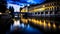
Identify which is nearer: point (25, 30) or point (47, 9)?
point (25, 30)

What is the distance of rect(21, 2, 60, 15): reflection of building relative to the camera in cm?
366

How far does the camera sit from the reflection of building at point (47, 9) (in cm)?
366

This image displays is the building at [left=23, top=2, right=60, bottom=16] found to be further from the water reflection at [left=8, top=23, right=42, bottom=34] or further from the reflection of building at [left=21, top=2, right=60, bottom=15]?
the water reflection at [left=8, top=23, right=42, bottom=34]

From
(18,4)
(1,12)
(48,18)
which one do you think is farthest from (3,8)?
(48,18)

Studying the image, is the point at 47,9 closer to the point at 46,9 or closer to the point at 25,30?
the point at 46,9

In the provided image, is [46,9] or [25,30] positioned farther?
[46,9]

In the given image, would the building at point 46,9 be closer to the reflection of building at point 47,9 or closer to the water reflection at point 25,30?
the reflection of building at point 47,9

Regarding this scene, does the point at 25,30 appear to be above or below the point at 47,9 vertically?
below

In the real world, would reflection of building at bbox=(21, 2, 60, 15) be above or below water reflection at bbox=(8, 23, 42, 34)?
above

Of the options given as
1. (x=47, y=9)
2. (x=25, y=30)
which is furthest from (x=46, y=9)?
(x=25, y=30)

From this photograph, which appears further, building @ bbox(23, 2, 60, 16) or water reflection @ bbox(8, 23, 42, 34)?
building @ bbox(23, 2, 60, 16)

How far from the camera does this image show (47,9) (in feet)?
→ 12.1

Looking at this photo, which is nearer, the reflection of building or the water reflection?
the water reflection

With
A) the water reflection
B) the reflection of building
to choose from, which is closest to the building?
the reflection of building
